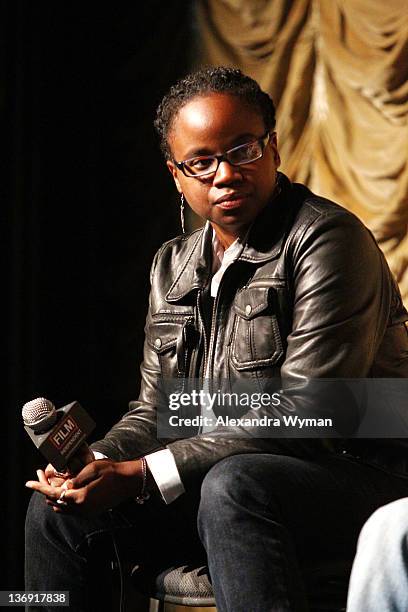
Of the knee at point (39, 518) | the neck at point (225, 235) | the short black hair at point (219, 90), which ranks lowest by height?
the knee at point (39, 518)

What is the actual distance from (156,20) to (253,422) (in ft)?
6.72

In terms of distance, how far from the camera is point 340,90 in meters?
3.25

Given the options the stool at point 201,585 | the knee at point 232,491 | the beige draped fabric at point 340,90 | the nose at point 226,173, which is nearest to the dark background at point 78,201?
the beige draped fabric at point 340,90

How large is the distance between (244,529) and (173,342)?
0.65 meters

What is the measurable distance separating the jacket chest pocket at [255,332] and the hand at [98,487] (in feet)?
1.07

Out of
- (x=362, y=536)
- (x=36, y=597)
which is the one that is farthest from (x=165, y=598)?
(x=362, y=536)

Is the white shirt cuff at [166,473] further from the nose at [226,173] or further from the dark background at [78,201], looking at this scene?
the dark background at [78,201]

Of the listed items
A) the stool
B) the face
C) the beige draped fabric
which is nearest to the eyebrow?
the face

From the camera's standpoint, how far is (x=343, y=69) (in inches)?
128

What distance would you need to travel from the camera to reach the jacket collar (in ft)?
7.26

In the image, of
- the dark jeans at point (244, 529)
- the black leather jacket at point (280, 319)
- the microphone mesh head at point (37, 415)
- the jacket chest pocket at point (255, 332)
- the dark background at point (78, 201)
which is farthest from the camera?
the dark background at point (78, 201)

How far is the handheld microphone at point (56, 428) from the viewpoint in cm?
194

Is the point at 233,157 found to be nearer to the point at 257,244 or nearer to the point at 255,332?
the point at 257,244

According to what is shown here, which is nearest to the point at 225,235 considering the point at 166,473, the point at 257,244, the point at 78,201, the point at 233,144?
the point at 257,244
